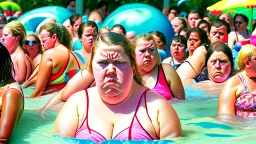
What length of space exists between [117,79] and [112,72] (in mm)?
69

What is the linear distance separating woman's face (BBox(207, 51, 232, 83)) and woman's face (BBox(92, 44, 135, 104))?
3.30 meters

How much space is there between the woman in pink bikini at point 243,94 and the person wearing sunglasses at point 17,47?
388cm

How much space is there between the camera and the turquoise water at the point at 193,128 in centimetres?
475

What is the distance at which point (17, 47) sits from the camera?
29.2ft

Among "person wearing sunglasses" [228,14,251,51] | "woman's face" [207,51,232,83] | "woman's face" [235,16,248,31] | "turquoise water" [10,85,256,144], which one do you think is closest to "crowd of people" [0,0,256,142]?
"woman's face" [207,51,232,83]

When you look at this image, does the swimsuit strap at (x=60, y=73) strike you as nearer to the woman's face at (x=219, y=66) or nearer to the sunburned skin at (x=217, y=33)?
the woman's face at (x=219, y=66)

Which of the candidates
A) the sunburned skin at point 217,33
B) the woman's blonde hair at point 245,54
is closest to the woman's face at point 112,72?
the woman's blonde hair at point 245,54

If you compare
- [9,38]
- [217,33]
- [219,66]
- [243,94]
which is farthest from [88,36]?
[243,94]

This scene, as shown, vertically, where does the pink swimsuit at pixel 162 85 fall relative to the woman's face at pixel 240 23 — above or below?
below

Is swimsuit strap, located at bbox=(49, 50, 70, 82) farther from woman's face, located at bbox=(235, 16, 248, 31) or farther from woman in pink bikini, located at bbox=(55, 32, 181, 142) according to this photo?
woman's face, located at bbox=(235, 16, 248, 31)

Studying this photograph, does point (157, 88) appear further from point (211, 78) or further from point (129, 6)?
point (129, 6)

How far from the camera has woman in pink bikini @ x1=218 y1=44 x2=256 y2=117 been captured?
5.89 m

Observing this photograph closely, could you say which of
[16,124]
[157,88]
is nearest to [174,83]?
[157,88]

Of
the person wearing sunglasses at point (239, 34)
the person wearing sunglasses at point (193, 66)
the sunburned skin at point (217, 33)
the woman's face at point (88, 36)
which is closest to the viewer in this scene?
the person wearing sunglasses at point (193, 66)
